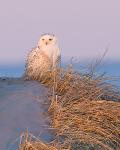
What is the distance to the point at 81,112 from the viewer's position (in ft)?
26.6

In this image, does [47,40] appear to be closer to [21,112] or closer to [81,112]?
[81,112]

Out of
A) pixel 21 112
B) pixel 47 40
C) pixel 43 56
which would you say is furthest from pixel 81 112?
pixel 47 40

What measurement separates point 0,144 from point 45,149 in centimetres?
55

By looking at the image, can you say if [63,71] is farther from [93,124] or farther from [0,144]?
[0,144]

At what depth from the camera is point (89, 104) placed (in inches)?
326

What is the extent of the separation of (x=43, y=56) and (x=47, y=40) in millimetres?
325

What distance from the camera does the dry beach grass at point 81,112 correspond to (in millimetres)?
7246

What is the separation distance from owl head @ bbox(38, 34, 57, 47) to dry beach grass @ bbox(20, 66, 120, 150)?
0.98 m

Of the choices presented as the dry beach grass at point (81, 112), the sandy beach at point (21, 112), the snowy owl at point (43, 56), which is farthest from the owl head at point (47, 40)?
the sandy beach at point (21, 112)

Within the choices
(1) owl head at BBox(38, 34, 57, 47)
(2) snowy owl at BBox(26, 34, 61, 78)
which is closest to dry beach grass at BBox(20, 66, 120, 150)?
(2) snowy owl at BBox(26, 34, 61, 78)

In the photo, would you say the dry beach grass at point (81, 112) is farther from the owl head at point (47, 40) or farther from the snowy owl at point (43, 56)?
the owl head at point (47, 40)

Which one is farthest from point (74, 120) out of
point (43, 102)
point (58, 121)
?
point (43, 102)

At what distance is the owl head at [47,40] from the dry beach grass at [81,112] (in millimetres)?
984

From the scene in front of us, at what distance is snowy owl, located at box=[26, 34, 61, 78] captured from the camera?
33.9ft
